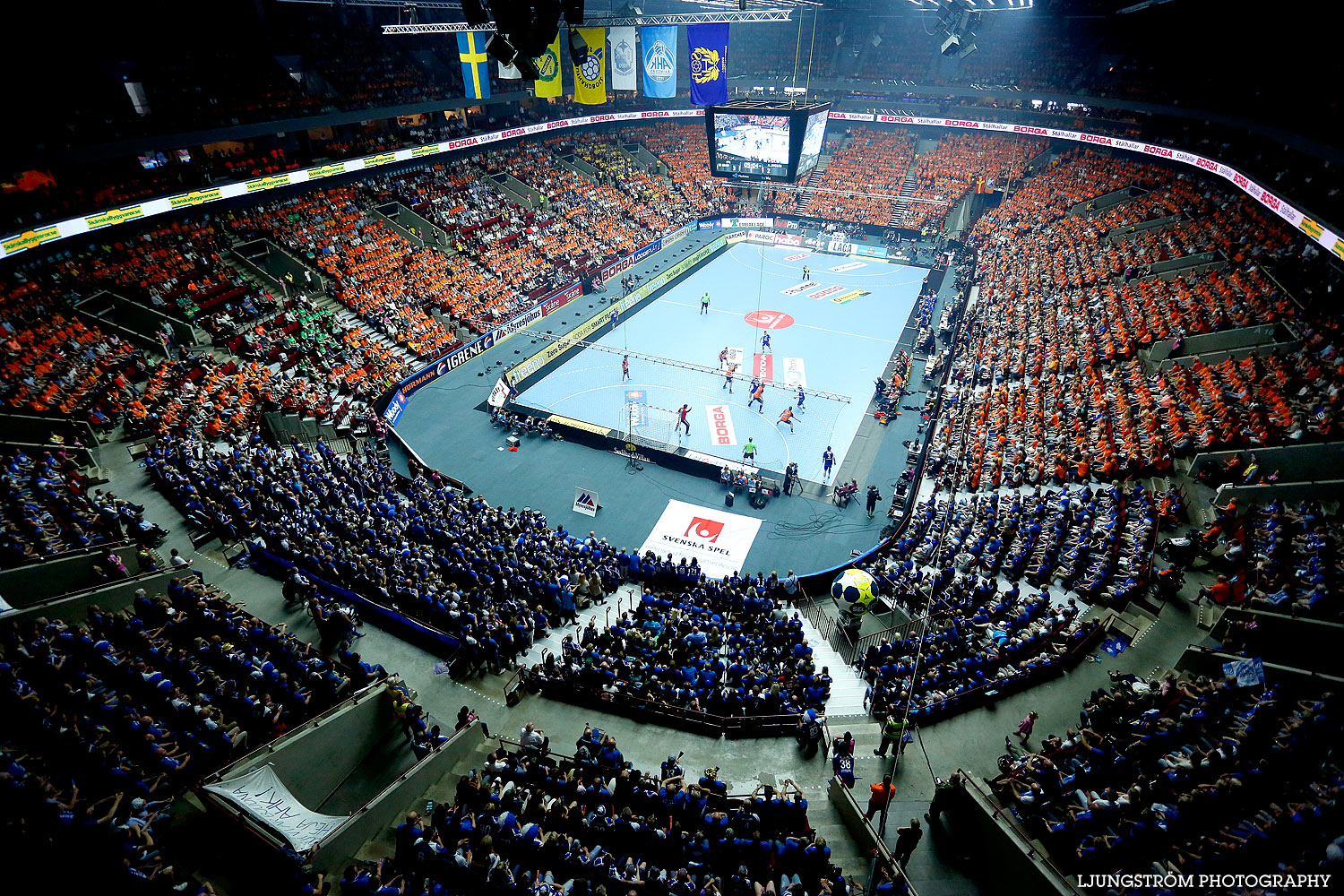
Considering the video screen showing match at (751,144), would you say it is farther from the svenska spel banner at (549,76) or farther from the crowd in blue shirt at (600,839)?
the crowd in blue shirt at (600,839)

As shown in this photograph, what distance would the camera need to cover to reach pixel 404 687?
11.9 metres

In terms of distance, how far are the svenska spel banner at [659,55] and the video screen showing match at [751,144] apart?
4.39 m

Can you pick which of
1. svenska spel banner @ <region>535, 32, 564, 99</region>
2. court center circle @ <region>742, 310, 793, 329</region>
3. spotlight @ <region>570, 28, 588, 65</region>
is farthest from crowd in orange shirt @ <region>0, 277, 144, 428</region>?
court center circle @ <region>742, 310, 793, 329</region>

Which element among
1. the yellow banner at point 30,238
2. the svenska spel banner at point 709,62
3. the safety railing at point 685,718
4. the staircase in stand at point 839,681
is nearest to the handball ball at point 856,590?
the staircase in stand at point 839,681

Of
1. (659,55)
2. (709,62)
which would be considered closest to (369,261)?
(659,55)

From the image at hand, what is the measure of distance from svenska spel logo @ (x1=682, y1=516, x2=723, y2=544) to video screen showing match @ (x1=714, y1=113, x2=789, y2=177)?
45.2 ft

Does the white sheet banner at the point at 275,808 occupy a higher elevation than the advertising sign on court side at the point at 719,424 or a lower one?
higher

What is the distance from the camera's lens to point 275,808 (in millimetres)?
8500

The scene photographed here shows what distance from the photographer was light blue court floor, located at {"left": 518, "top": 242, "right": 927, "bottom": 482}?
2558 cm

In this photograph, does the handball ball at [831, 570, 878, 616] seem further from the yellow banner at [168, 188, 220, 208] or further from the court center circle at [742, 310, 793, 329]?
the yellow banner at [168, 188, 220, 208]

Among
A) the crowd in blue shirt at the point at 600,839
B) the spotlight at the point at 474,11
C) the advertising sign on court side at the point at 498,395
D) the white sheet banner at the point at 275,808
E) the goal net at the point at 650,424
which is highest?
the spotlight at the point at 474,11

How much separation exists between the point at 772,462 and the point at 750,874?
53.0ft

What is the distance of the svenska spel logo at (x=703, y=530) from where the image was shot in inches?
785

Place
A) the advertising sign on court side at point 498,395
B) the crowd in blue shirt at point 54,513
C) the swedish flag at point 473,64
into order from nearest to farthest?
the crowd in blue shirt at point 54,513
the advertising sign on court side at point 498,395
the swedish flag at point 473,64
